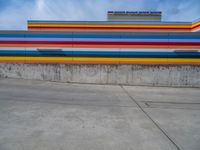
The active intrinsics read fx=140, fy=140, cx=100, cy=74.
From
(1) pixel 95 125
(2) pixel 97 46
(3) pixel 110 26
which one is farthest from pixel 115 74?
(3) pixel 110 26

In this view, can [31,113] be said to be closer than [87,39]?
Yes

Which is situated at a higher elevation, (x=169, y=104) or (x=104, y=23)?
(x=104, y=23)

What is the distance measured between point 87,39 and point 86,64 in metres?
1.76

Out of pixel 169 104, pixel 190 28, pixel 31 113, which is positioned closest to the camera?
pixel 31 113

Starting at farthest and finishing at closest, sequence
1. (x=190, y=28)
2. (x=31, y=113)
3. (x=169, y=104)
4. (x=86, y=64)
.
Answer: (x=190, y=28)
(x=86, y=64)
(x=169, y=104)
(x=31, y=113)

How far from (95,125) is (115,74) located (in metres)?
5.79

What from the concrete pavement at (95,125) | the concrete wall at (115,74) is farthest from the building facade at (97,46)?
the concrete pavement at (95,125)

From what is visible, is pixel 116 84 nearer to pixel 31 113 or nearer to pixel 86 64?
pixel 86 64

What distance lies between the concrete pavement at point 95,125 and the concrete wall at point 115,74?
3.66 meters

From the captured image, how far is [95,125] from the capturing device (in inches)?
136

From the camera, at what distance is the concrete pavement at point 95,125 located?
8.84ft

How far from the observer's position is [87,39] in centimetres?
942

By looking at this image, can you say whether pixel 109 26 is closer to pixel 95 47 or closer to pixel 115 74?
pixel 95 47

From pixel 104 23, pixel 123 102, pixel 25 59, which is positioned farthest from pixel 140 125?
pixel 104 23
